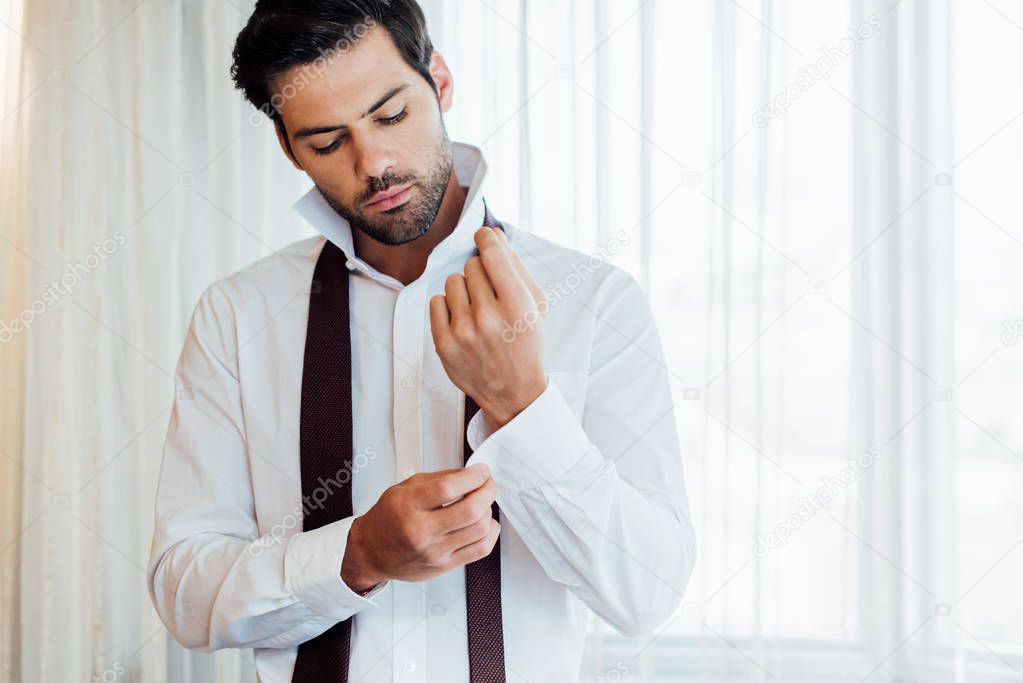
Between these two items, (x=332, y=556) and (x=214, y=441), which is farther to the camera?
(x=214, y=441)

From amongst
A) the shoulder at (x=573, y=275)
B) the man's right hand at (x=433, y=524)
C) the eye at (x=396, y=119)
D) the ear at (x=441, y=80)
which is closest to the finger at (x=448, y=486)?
the man's right hand at (x=433, y=524)

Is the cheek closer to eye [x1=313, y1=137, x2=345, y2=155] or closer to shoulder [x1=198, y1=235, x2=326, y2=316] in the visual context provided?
eye [x1=313, y1=137, x2=345, y2=155]

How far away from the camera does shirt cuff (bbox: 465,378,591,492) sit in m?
0.91

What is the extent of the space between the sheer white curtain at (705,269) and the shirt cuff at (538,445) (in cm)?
128

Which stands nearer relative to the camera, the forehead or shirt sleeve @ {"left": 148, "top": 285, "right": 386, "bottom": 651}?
shirt sleeve @ {"left": 148, "top": 285, "right": 386, "bottom": 651}

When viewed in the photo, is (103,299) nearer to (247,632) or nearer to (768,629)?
(247,632)

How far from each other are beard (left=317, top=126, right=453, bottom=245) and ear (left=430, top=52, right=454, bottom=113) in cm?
14

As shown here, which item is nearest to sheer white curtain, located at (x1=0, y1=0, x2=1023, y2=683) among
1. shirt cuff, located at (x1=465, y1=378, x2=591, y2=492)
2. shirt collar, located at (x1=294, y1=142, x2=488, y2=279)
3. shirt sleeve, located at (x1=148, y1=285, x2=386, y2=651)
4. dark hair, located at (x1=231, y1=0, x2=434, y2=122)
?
shirt collar, located at (x1=294, y1=142, x2=488, y2=279)

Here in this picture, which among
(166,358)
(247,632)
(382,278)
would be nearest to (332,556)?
(247,632)

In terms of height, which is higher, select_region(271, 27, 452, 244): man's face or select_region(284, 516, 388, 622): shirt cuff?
select_region(271, 27, 452, 244): man's face

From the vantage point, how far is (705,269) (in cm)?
216

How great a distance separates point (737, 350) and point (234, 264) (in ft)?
4.46

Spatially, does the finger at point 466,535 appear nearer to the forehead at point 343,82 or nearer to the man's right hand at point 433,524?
the man's right hand at point 433,524

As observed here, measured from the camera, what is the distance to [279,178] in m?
2.38
